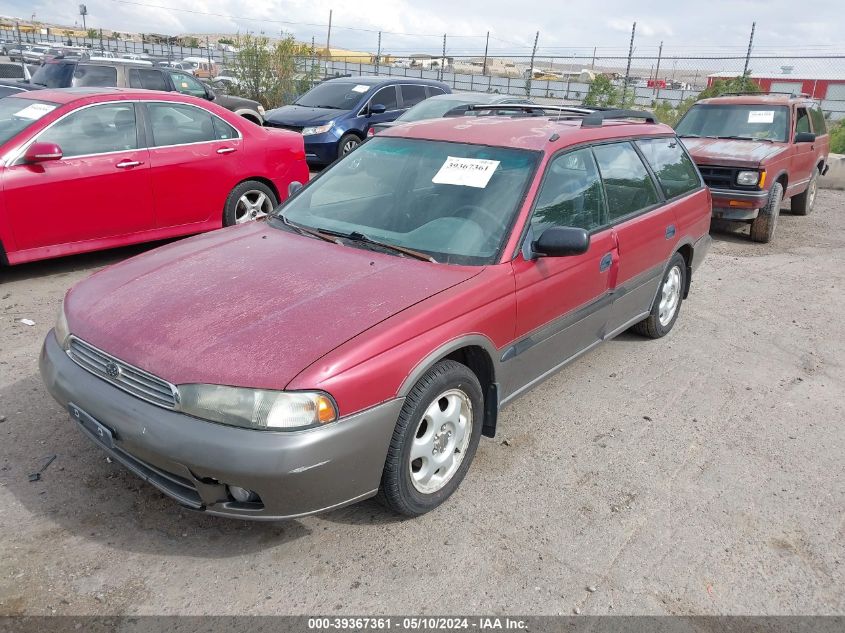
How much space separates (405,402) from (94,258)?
496cm

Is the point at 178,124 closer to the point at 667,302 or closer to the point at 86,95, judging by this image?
the point at 86,95

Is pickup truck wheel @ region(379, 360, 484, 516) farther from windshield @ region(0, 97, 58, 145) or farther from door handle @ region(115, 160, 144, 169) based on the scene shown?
windshield @ region(0, 97, 58, 145)

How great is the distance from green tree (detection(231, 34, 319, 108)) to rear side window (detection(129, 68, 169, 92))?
668 centimetres

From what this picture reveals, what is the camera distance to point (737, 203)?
8.45m

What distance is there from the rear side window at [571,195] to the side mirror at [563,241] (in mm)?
160

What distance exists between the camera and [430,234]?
134 inches

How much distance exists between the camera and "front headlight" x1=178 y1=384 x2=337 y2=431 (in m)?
2.38

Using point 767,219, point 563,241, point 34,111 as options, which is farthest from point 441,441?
point 767,219

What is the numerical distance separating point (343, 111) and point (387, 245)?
9116mm

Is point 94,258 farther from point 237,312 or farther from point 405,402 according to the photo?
point 405,402

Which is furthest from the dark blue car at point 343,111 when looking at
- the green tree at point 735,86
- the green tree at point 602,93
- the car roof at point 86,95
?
A: the green tree at point 735,86

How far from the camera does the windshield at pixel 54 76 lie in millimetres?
11859

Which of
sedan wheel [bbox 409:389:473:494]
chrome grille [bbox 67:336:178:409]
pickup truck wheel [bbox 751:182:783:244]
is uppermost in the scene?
pickup truck wheel [bbox 751:182:783:244]

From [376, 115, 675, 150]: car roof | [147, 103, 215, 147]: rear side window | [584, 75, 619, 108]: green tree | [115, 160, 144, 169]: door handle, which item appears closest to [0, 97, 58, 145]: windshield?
[115, 160, 144, 169]: door handle
